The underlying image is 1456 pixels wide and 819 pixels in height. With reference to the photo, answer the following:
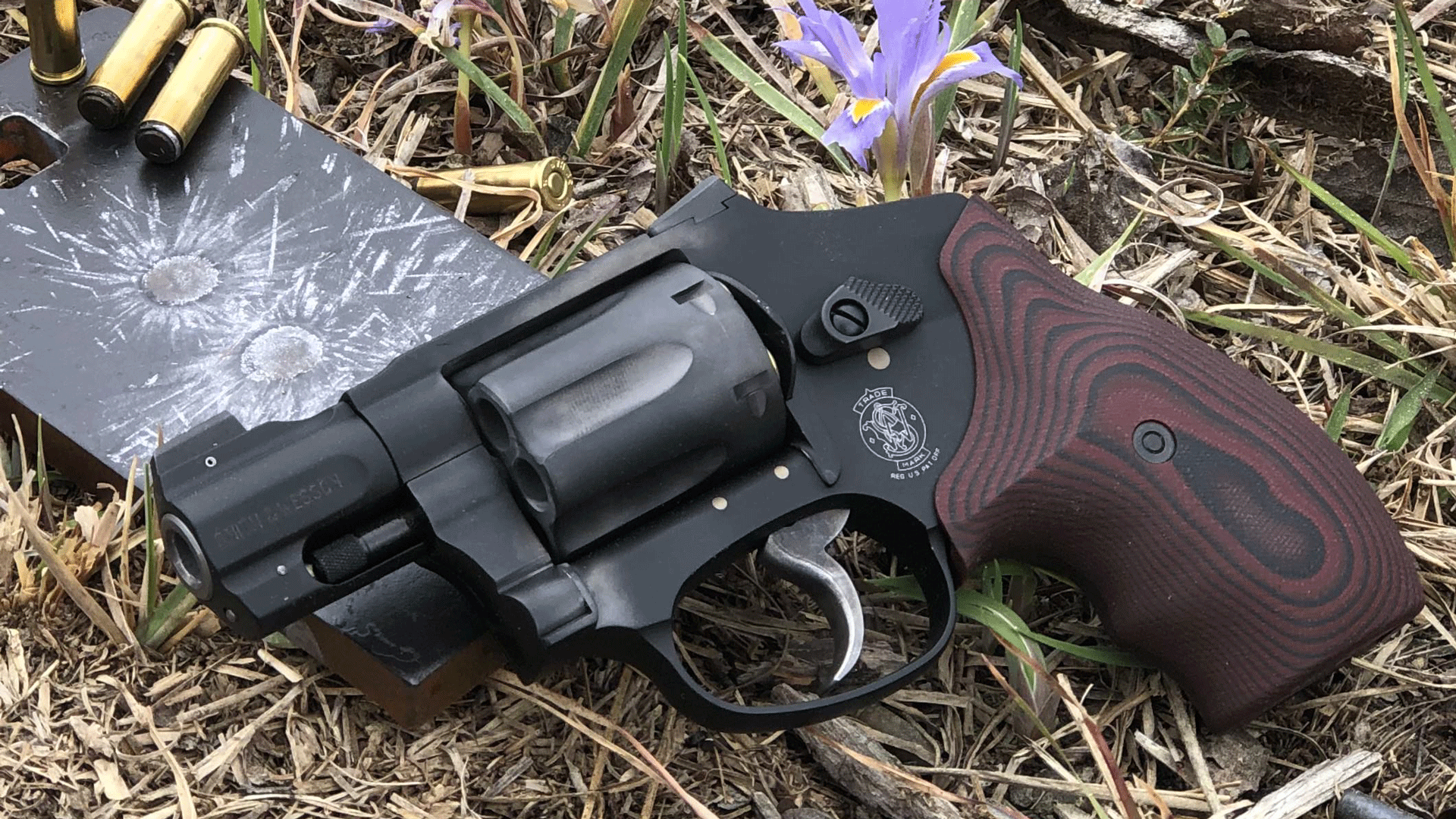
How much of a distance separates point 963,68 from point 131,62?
1.00 metres

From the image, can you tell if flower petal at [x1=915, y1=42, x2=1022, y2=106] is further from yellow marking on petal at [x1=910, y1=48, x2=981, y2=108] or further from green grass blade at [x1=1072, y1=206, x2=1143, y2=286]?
green grass blade at [x1=1072, y1=206, x2=1143, y2=286]

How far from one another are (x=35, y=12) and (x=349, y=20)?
0.39 metres

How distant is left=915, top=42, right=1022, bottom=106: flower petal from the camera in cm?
147

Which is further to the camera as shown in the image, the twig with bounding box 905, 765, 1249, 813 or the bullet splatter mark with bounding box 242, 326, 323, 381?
the bullet splatter mark with bounding box 242, 326, 323, 381

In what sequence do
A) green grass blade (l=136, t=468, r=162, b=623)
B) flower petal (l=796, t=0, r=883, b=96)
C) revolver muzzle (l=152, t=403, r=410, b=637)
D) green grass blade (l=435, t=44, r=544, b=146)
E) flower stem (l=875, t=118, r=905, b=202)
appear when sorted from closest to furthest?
revolver muzzle (l=152, t=403, r=410, b=637)
green grass blade (l=136, t=468, r=162, b=623)
flower petal (l=796, t=0, r=883, b=96)
flower stem (l=875, t=118, r=905, b=202)
green grass blade (l=435, t=44, r=544, b=146)

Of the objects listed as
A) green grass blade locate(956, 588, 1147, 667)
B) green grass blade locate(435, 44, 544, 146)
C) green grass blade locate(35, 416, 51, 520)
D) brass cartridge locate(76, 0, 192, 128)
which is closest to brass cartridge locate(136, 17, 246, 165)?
brass cartridge locate(76, 0, 192, 128)

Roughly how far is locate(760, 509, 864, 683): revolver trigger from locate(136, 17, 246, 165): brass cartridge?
0.90 m

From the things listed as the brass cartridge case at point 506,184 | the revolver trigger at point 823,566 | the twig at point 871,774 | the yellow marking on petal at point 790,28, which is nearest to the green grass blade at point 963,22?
A: the yellow marking on petal at point 790,28

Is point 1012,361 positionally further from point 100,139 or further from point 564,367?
point 100,139

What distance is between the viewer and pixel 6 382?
1551 mm

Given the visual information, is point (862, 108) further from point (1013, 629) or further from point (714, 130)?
point (1013, 629)

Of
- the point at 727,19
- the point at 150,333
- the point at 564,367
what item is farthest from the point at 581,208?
the point at 564,367

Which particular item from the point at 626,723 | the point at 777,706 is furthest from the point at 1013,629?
the point at 626,723

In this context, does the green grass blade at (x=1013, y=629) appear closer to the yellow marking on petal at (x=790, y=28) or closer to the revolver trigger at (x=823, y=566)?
the revolver trigger at (x=823, y=566)
